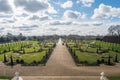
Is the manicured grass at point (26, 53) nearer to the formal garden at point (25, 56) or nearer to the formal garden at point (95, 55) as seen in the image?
the formal garden at point (25, 56)

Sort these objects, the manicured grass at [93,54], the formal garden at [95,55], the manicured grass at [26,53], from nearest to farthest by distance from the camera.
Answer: the formal garden at [95,55] < the manicured grass at [93,54] < the manicured grass at [26,53]

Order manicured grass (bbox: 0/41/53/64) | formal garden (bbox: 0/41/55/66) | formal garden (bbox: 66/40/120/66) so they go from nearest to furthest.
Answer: formal garden (bbox: 66/40/120/66) → formal garden (bbox: 0/41/55/66) → manicured grass (bbox: 0/41/53/64)

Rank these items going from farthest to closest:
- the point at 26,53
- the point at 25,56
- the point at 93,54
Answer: the point at 26,53 → the point at 93,54 → the point at 25,56

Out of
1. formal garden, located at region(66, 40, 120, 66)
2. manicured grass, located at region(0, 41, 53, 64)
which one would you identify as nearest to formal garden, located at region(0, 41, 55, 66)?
manicured grass, located at region(0, 41, 53, 64)

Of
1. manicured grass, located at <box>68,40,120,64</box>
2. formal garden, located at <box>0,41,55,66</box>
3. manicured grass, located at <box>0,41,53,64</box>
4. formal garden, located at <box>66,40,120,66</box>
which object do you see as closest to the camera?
formal garden, located at <box>66,40,120,66</box>

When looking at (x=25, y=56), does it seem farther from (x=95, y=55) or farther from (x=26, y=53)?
(x=95, y=55)

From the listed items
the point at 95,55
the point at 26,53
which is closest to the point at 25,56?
the point at 26,53

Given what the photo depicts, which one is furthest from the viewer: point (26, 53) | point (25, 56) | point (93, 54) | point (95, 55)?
point (26, 53)

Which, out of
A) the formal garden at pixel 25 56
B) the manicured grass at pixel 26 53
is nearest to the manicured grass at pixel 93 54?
the formal garden at pixel 25 56

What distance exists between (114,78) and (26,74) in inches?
379

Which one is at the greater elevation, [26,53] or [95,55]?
[26,53]

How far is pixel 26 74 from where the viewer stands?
2298 cm

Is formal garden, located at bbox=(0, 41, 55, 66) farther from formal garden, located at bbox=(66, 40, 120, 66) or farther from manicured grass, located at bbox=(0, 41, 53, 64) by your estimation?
formal garden, located at bbox=(66, 40, 120, 66)

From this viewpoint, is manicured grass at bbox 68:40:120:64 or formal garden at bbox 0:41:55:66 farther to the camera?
manicured grass at bbox 68:40:120:64
